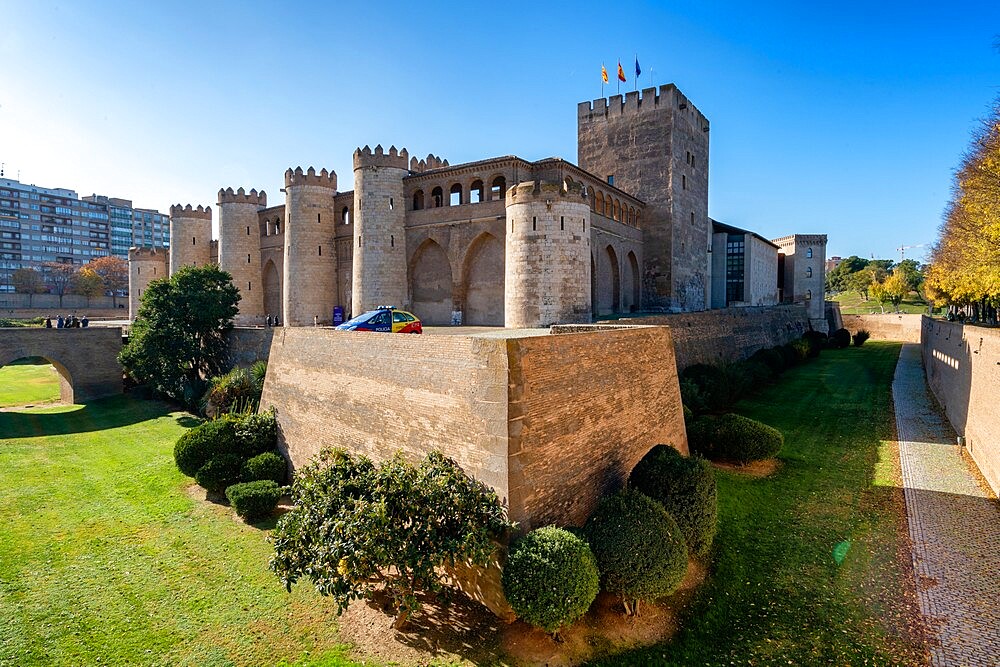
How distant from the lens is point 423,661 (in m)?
7.82

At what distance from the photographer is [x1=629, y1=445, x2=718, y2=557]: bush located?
1001cm

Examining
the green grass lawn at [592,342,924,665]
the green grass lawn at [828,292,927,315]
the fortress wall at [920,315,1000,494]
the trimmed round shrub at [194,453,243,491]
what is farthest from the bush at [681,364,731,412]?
the green grass lawn at [828,292,927,315]

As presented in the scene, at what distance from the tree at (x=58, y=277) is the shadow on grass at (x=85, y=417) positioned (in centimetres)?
4770

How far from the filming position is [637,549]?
8461 mm

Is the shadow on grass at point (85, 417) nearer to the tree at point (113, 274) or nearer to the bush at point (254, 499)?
the bush at point (254, 499)

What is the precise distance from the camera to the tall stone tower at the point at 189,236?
35.5 meters

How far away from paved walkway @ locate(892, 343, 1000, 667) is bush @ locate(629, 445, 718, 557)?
348 centimetres

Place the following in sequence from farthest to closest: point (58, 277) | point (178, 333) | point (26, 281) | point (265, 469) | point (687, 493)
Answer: point (58, 277) < point (26, 281) < point (178, 333) < point (265, 469) < point (687, 493)

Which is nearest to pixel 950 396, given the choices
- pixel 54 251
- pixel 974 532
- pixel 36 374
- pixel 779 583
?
pixel 974 532

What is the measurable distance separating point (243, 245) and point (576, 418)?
1180 inches

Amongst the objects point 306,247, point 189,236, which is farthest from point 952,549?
point 189,236

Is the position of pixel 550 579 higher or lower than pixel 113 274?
lower

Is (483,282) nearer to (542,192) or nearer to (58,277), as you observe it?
(542,192)

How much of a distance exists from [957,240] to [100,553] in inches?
1303
